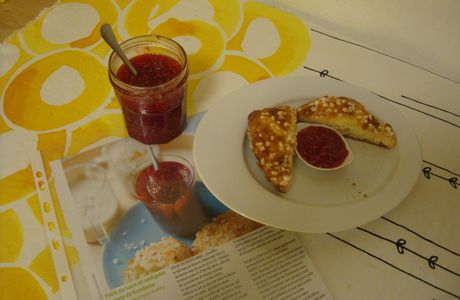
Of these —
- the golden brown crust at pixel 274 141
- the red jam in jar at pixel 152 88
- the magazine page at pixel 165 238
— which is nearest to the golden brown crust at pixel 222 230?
the magazine page at pixel 165 238

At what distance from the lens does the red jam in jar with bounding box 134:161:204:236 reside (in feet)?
2.85

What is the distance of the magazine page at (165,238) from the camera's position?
782 mm

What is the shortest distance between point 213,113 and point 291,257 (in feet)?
1.25

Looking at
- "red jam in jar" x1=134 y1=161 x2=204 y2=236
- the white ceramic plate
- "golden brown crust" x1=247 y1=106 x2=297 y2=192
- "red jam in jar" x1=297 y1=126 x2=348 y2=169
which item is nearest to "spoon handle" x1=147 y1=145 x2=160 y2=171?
"red jam in jar" x1=134 y1=161 x2=204 y2=236

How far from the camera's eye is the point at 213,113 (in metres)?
0.96

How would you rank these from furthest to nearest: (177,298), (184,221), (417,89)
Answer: (417,89) < (184,221) < (177,298)

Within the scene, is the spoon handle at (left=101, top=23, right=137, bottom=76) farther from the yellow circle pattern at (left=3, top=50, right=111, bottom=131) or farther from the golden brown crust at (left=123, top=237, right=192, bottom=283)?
the golden brown crust at (left=123, top=237, right=192, bottom=283)

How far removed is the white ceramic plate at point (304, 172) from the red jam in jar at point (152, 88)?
90 mm

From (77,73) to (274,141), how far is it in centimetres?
61

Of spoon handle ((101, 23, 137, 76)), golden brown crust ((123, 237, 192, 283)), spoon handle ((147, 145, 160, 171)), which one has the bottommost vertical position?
golden brown crust ((123, 237, 192, 283))

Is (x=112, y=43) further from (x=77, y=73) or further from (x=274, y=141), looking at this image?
(x=274, y=141)

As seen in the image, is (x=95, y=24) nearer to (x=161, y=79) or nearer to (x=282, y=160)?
(x=161, y=79)

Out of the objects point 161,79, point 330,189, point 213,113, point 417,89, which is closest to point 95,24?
point 161,79

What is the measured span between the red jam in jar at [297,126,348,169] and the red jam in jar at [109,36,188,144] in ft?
1.01
